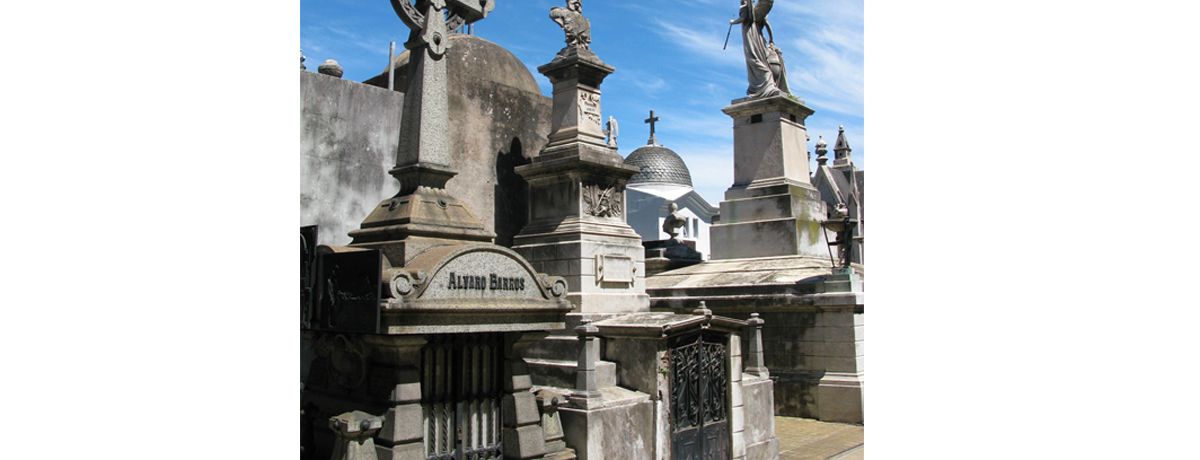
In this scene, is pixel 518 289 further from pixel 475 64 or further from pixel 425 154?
pixel 475 64

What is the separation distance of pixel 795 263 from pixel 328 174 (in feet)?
23.0

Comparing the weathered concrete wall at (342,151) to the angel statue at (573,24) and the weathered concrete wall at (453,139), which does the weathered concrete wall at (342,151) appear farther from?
the angel statue at (573,24)

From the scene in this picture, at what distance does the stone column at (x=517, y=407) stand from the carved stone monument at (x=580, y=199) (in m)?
2.89

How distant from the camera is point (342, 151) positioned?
7.33m

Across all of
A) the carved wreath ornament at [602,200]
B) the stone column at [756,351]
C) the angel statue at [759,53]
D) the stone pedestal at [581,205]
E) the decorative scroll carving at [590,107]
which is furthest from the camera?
the angel statue at [759,53]

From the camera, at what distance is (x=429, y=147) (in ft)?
19.5

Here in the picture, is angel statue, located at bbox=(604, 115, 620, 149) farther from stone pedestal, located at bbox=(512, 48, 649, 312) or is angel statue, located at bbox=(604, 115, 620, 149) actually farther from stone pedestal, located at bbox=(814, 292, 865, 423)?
stone pedestal, located at bbox=(814, 292, 865, 423)

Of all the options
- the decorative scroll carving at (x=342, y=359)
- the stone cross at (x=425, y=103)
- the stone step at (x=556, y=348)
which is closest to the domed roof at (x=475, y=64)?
the stone cross at (x=425, y=103)

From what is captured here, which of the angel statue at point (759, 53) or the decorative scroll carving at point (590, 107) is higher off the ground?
the angel statue at point (759, 53)

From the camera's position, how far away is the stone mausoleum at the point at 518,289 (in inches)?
215

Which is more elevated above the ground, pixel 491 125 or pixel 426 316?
pixel 491 125

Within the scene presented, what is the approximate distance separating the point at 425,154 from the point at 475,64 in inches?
122

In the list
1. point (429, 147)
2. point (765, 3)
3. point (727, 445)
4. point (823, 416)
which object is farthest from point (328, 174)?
point (765, 3)

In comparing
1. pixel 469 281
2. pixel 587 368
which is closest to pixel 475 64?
pixel 587 368
